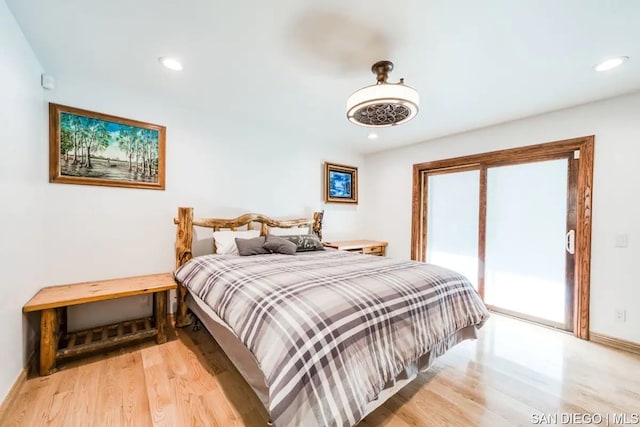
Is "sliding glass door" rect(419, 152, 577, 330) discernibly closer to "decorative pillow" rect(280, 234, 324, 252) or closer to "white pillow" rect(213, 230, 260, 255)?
"decorative pillow" rect(280, 234, 324, 252)

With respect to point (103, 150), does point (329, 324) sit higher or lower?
lower

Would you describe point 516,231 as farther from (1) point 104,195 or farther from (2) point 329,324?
(1) point 104,195

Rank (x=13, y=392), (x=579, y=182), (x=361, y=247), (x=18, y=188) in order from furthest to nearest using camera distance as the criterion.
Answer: (x=361, y=247), (x=579, y=182), (x=18, y=188), (x=13, y=392)

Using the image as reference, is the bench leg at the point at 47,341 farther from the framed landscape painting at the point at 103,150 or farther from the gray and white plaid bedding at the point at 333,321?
the framed landscape painting at the point at 103,150

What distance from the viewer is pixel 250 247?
2652 mm

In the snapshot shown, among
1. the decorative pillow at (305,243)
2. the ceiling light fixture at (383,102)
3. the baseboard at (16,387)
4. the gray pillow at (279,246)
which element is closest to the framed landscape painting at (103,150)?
the gray pillow at (279,246)

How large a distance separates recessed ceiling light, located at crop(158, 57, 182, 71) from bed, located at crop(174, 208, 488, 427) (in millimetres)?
1677

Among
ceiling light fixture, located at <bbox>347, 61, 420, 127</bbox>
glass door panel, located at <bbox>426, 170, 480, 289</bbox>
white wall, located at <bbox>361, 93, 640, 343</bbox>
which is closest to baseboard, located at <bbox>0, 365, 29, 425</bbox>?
ceiling light fixture, located at <bbox>347, 61, 420, 127</bbox>

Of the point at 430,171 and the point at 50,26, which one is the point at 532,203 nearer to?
the point at 430,171

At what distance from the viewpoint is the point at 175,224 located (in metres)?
2.70

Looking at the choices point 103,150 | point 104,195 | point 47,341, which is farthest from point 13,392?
point 103,150

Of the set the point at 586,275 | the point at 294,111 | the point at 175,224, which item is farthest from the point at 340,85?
the point at 586,275

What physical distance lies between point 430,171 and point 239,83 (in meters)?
3.00

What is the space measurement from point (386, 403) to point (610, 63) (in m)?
2.94
